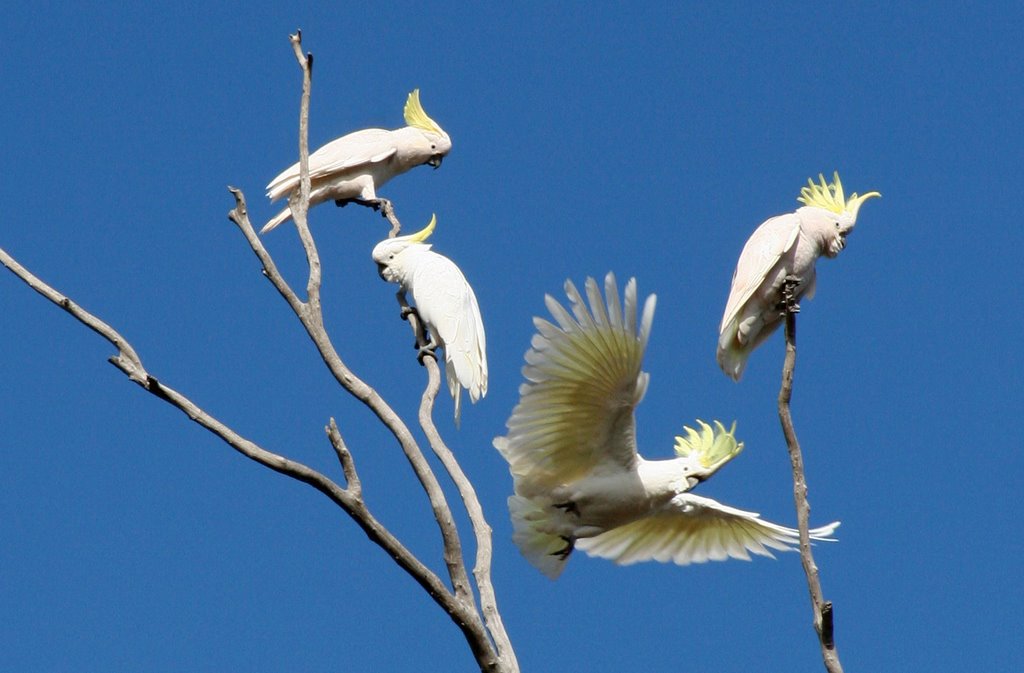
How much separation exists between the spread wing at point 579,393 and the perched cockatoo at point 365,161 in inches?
102

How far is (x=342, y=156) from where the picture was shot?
7.43 metres

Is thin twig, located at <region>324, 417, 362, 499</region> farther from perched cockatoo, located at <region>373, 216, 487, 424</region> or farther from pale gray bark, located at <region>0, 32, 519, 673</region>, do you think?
perched cockatoo, located at <region>373, 216, 487, 424</region>

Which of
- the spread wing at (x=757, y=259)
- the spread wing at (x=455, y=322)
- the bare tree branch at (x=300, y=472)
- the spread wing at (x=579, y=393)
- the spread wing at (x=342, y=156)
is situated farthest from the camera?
the spread wing at (x=342, y=156)

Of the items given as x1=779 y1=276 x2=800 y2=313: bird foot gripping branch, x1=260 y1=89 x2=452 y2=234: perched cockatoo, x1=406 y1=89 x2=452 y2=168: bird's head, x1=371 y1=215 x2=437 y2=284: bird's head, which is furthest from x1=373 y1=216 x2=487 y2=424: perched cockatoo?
x1=406 y1=89 x2=452 y2=168: bird's head

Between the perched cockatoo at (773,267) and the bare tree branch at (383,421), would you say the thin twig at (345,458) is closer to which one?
the bare tree branch at (383,421)

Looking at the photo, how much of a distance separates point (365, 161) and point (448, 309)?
7.17 ft

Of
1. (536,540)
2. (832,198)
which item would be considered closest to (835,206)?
(832,198)

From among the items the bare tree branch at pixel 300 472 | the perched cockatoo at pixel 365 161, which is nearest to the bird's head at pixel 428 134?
the perched cockatoo at pixel 365 161

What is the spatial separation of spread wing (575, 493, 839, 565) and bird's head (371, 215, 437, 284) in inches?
50.0

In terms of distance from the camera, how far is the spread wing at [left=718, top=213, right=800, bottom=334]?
18.4ft

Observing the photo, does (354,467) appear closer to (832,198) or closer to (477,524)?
(477,524)

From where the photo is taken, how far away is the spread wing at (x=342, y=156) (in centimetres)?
720

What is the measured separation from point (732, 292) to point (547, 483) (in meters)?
1.17

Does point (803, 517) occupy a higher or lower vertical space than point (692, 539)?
lower
